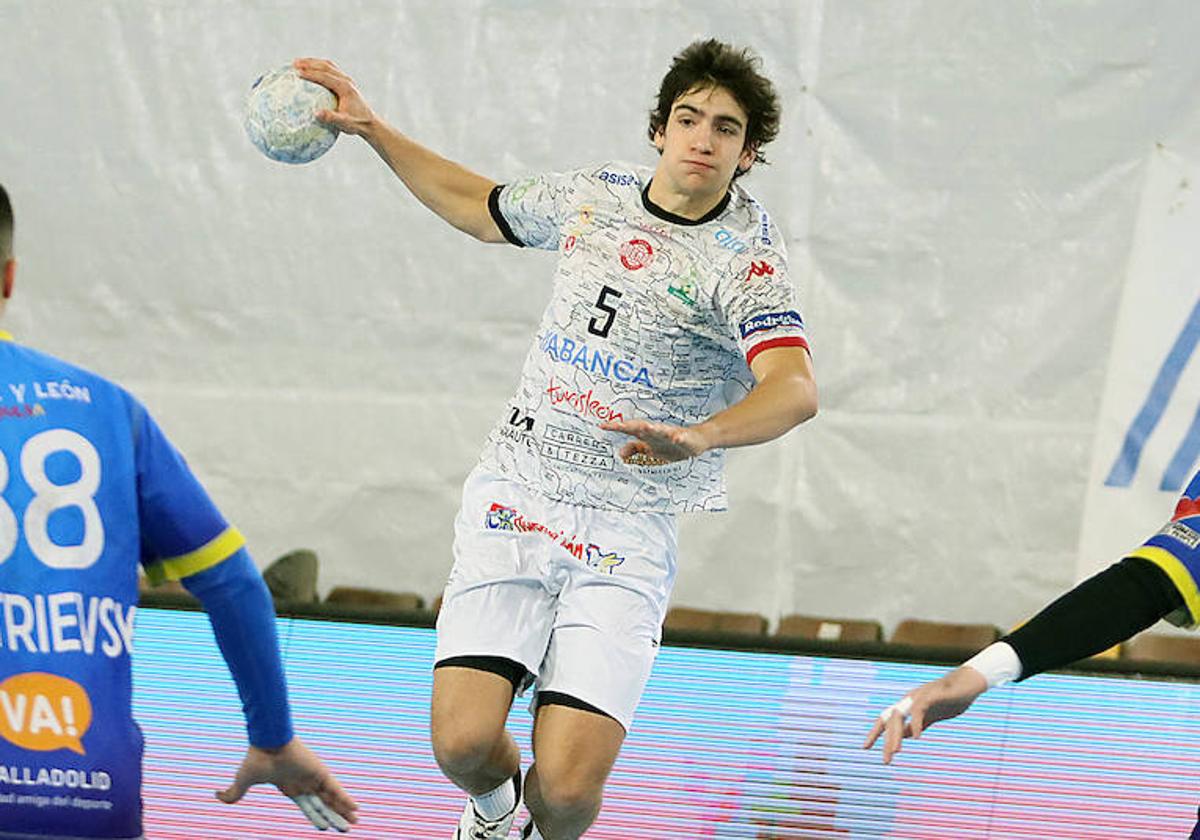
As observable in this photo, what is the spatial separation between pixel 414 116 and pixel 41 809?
4.85 metres

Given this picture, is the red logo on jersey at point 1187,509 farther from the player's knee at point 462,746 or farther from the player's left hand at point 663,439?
the player's knee at point 462,746

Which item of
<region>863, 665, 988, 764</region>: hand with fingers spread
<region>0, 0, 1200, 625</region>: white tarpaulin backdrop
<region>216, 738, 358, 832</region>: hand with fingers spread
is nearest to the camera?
<region>863, 665, 988, 764</region>: hand with fingers spread

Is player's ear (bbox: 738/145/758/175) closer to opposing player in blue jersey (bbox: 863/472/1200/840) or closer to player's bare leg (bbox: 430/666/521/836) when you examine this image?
player's bare leg (bbox: 430/666/521/836)

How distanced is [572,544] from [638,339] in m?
0.48

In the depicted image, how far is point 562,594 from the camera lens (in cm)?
381

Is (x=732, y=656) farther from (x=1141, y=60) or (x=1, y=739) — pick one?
(x=1141, y=60)

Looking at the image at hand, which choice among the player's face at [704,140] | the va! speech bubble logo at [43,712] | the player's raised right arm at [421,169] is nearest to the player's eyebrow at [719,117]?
the player's face at [704,140]

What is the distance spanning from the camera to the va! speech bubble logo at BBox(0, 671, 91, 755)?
228 cm

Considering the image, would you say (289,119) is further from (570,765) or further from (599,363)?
(570,765)

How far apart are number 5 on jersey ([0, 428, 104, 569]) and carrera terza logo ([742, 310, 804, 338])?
5.69ft

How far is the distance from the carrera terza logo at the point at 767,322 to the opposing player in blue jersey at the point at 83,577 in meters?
1.54

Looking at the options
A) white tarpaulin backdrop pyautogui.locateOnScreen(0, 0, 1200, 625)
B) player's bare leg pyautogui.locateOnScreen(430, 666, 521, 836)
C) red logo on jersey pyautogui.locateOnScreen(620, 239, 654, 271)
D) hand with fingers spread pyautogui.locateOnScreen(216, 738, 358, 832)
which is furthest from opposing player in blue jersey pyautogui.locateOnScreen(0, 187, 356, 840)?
white tarpaulin backdrop pyautogui.locateOnScreen(0, 0, 1200, 625)

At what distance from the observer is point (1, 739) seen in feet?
7.55

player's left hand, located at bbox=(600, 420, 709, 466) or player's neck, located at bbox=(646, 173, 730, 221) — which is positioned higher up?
player's neck, located at bbox=(646, 173, 730, 221)
